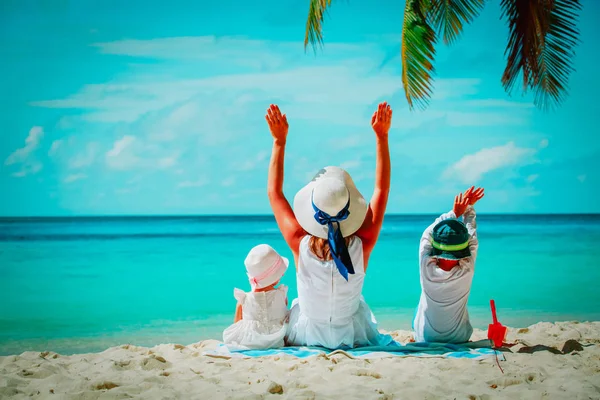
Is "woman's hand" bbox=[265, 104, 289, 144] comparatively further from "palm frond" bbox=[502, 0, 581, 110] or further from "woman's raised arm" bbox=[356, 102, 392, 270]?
"palm frond" bbox=[502, 0, 581, 110]

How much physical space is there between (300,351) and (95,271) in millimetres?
8088

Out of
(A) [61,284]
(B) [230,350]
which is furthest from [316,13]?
(A) [61,284]

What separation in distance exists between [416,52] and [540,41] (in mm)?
1242

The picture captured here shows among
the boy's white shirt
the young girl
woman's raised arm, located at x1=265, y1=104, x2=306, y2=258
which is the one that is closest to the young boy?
the boy's white shirt

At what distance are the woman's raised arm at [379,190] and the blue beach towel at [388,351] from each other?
55 centimetres

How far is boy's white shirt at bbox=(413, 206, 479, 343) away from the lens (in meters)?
3.58

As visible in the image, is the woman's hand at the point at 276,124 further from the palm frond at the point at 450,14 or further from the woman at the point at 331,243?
the palm frond at the point at 450,14

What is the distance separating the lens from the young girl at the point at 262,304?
367cm

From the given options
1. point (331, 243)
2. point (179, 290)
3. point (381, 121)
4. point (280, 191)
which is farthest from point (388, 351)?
point (179, 290)

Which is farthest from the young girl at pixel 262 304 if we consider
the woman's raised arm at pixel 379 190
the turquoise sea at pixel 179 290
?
the turquoise sea at pixel 179 290

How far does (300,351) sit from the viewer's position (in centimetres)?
361

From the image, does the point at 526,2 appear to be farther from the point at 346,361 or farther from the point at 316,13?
the point at 346,361

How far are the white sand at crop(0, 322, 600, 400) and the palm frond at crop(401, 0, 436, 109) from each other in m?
2.81

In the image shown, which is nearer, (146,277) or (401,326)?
(401,326)
